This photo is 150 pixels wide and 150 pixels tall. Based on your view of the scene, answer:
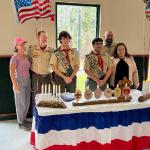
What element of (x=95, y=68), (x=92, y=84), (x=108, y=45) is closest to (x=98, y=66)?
(x=95, y=68)

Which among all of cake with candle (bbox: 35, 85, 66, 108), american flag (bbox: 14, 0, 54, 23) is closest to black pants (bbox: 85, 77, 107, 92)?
cake with candle (bbox: 35, 85, 66, 108)

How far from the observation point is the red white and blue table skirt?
292 centimetres

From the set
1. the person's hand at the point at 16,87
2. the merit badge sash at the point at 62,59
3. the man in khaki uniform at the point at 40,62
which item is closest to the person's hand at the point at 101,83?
the merit badge sash at the point at 62,59

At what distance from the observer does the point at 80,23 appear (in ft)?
15.9

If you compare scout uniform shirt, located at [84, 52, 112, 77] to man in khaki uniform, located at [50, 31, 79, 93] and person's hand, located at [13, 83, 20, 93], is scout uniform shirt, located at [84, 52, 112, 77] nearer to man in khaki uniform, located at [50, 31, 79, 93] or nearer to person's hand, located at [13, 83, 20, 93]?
man in khaki uniform, located at [50, 31, 79, 93]

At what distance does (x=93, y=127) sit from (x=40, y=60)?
54.4 inches

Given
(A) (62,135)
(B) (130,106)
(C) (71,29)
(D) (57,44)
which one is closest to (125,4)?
(C) (71,29)

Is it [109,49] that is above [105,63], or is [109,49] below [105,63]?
above

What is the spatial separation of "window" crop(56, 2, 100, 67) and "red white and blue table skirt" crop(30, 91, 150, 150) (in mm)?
1727

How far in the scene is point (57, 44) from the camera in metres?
4.69

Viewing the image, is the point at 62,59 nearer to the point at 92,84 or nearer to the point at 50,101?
the point at 92,84

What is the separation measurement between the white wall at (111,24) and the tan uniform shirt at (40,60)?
0.54m

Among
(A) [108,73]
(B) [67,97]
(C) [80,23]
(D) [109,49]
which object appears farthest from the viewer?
(C) [80,23]

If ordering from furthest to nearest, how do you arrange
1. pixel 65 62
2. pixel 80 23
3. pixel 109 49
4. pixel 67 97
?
pixel 80 23 < pixel 109 49 < pixel 65 62 < pixel 67 97
